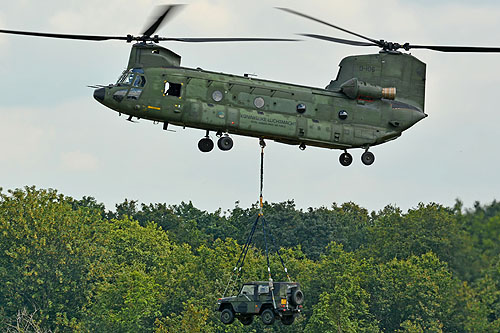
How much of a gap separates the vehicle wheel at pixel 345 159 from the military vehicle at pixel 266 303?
606cm

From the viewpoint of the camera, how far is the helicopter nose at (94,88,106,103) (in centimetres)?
4650

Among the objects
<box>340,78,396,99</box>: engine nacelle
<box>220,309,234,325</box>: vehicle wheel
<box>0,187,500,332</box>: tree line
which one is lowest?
<box>220,309,234,325</box>: vehicle wheel

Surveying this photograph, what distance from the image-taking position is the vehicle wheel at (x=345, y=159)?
49406 mm

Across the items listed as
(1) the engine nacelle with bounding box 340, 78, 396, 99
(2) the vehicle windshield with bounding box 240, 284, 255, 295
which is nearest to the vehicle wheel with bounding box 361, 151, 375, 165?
(1) the engine nacelle with bounding box 340, 78, 396, 99

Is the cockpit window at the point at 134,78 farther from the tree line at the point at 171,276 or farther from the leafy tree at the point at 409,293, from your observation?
the leafy tree at the point at 409,293

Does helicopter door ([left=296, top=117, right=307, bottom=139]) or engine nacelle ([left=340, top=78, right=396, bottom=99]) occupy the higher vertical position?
engine nacelle ([left=340, top=78, right=396, bottom=99])

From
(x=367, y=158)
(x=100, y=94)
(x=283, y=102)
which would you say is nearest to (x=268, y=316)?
(x=367, y=158)

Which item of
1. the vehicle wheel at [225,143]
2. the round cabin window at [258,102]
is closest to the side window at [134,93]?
the vehicle wheel at [225,143]

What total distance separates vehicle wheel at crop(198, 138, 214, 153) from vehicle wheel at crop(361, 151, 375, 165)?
6.48 meters

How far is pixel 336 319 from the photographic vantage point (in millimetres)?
96875

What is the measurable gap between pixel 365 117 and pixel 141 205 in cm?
10218

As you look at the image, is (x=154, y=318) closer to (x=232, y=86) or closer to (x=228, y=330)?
(x=228, y=330)

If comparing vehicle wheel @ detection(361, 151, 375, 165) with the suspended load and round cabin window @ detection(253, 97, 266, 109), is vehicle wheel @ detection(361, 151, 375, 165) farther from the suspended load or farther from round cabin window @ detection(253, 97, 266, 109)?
round cabin window @ detection(253, 97, 266, 109)

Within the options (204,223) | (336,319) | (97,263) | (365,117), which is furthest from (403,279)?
(365,117)
